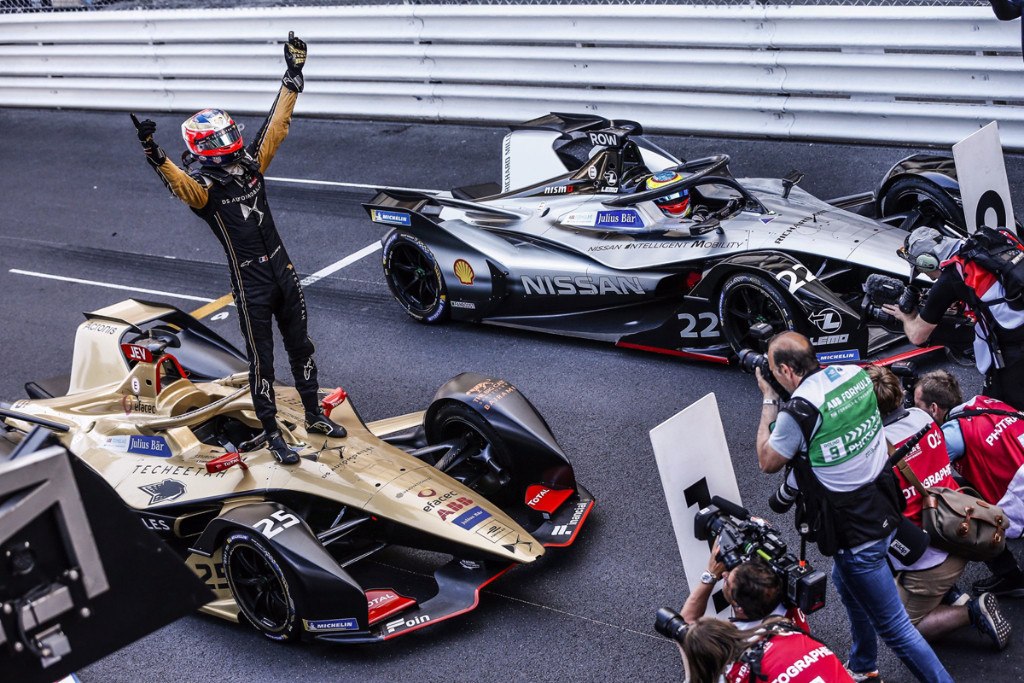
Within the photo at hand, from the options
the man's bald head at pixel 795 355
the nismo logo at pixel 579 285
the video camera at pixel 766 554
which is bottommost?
the nismo logo at pixel 579 285

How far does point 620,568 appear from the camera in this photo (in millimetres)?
6352

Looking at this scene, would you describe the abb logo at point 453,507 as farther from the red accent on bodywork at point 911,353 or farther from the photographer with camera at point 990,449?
the red accent on bodywork at point 911,353

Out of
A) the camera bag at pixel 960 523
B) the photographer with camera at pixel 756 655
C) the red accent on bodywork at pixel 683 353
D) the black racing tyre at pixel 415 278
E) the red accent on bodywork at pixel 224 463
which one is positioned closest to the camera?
the photographer with camera at pixel 756 655

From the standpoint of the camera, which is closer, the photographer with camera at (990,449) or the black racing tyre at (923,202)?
the photographer with camera at (990,449)

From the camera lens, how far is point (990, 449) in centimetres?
566

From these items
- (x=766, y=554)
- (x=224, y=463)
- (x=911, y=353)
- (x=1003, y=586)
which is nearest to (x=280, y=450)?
(x=224, y=463)

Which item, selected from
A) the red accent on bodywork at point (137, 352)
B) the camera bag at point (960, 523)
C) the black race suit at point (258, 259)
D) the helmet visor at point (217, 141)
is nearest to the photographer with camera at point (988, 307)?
the camera bag at point (960, 523)

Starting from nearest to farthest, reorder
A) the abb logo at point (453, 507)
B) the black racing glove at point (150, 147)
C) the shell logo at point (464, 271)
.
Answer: the abb logo at point (453, 507) < the black racing glove at point (150, 147) < the shell logo at point (464, 271)

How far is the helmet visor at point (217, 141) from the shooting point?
6.40 meters

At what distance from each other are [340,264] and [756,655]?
7761 millimetres

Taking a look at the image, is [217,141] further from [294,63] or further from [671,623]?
[671,623]

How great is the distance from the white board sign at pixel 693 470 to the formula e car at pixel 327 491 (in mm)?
1173

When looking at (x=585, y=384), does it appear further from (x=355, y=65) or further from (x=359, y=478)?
(x=355, y=65)

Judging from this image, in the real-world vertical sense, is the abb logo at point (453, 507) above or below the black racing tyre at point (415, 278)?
below
